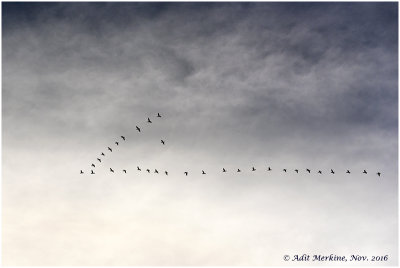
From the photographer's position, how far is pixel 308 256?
10056 centimetres

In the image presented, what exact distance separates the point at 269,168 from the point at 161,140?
2307 centimetres

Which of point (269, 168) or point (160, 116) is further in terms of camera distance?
point (269, 168)

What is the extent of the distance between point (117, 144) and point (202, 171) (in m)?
18.9

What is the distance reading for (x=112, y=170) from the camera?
109875 mm

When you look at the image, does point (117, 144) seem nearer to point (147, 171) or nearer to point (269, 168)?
point (147, 171)

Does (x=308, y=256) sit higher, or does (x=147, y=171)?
(x=147, y=171)

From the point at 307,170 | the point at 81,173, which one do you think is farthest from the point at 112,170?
the point at 307,170

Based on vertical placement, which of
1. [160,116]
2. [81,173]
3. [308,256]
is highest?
A: [160,116]

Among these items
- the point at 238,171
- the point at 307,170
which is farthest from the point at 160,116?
the point at 307,170

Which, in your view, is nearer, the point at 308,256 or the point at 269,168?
the point at 308,256

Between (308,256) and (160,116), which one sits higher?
(160,116)

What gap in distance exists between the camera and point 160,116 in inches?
3959

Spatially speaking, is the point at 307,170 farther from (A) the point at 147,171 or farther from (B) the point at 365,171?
(A) the point at 147,171

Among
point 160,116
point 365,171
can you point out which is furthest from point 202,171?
point 365,171
